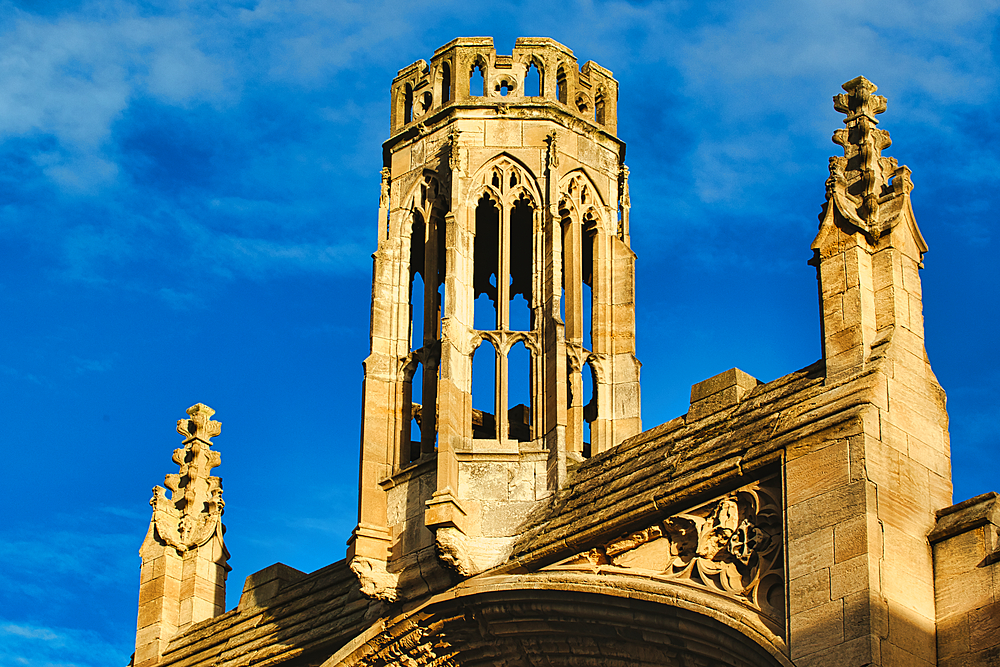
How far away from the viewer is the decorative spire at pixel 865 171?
65.7 feet

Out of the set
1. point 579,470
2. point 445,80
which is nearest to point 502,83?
point 445,80

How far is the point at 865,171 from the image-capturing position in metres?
20.3

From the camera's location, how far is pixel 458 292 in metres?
24.1

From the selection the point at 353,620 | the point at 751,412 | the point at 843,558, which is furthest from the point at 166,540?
the point at 843,558

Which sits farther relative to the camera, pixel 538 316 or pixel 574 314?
pixel 574 314

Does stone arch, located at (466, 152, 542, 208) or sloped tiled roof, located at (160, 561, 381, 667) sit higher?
stone arch, located at (466, 152, 542, 208)

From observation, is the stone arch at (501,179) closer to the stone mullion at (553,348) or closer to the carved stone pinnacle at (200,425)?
the stone mullion at (553,348)

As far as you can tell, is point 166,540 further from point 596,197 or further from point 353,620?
point 596,197

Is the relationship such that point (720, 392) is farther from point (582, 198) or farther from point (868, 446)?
point (582, 198)

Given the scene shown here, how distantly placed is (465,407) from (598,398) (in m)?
2.07

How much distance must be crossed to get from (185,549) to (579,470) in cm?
806

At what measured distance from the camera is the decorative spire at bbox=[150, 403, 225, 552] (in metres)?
28.5

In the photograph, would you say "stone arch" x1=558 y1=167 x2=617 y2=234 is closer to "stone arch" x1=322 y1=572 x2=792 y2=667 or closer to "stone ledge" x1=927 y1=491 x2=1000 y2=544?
"stone arch" x1=322 y1=572 x2=792 y2=667

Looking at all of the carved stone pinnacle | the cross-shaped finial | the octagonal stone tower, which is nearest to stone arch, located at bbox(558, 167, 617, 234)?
the octagonal stone tower
